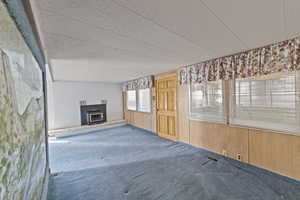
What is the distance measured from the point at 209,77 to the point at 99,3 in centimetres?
265

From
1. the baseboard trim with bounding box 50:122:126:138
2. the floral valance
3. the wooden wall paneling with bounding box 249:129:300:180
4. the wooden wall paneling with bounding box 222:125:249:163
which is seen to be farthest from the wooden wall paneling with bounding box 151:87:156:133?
the wooden wall paneling with bounding box 249:129:300:180

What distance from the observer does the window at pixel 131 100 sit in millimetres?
6105

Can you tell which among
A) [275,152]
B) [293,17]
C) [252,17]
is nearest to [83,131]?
[275,152]

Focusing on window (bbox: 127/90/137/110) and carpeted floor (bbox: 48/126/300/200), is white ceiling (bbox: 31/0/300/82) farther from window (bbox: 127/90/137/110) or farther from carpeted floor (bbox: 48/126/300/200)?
window (bbox: 127/90/137/110)

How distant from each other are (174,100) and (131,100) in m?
2.72

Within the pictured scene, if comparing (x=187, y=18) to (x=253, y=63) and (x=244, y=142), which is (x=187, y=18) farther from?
(x=244, y=142)

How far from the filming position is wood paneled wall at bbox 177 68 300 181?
207 centimetres

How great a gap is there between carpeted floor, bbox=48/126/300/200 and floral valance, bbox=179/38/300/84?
1758 millimetres

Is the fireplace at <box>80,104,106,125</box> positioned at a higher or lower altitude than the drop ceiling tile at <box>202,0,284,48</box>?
lower

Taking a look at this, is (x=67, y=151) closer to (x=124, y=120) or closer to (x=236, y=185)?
(x=124, y=120)

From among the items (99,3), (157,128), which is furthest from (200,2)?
(157,128)

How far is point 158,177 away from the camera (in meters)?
2.31

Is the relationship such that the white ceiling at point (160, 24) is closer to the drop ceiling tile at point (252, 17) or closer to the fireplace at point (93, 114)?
the drop ceiling tile at point (252, 17)

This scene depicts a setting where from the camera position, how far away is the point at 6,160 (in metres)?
0.49
